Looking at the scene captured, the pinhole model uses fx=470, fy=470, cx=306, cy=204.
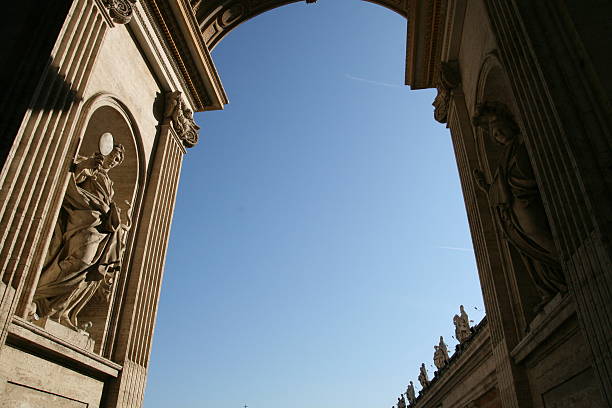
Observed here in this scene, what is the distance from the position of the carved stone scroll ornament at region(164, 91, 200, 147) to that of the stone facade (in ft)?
0.17

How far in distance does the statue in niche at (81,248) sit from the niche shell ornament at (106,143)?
23 cm

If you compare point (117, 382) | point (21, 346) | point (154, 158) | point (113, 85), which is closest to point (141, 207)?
point (154, 158)

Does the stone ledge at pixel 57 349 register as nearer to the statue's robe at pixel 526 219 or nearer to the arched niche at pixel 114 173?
the arched niche at pixel 114 173

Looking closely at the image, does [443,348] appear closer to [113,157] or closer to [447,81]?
[447,81]

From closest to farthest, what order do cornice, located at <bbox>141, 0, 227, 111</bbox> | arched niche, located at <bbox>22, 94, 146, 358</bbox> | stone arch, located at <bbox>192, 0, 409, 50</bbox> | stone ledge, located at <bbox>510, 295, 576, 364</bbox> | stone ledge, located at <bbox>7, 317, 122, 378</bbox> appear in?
stone ledge, located at <bbox>510, 295, 576, 364</bbox> → stone ledge, located at <bbox>7, 317, 122, 378</bbox> → arched niche, located at <bbox>22, 94, 146, 358</bbox> → cornice, located at <bbox>141, 0, 227, 111</bbox> → stone arch, located at <bbox>192, 0, 409, 50</bbox>

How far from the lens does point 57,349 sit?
7.20m

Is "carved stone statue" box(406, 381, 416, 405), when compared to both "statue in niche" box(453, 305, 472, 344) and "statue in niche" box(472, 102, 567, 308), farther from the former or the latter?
"statue in niche" box(472, 102, 567, 308)

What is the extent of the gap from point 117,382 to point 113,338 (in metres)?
0.83

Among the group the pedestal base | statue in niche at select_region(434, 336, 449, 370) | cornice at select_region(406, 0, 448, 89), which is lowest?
the pedestal base

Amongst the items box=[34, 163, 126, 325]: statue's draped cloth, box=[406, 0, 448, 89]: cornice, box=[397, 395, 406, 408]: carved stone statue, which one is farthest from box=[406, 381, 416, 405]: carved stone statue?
box=[34, 163, 126, 325]: statue's draped cloth

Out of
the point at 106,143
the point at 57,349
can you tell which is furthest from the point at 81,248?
the point at 106,143

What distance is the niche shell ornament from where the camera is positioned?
966 centimetres

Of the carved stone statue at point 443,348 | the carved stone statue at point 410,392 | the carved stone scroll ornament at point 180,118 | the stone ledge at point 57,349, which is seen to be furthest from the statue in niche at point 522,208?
the carved stone statue at point 410,392

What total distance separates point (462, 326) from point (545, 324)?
12.2 m
